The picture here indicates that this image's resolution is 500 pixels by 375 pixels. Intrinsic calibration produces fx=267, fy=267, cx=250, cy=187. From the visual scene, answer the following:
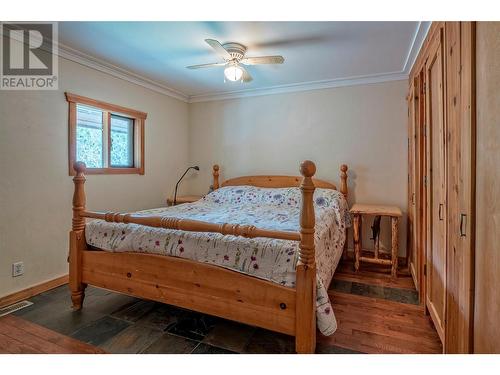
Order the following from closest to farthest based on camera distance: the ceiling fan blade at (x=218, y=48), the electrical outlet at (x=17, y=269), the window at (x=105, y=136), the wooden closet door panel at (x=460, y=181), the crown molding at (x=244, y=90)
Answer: the wooden closet door panel at (x=460, y=181), the ceiling fan blade at (x=218, y=48), the electrical outlet at (x=17, y=269), the crown molding at (x=244, y=90), the window at (x=105, y=136)

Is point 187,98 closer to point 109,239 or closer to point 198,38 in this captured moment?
point 198,38

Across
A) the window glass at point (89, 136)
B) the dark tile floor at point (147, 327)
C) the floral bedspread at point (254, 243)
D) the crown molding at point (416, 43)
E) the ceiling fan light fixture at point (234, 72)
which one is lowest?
the dark tile floor at point (147, 327)

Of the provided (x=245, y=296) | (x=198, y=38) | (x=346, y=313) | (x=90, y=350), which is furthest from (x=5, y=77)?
(x=346, y=313)

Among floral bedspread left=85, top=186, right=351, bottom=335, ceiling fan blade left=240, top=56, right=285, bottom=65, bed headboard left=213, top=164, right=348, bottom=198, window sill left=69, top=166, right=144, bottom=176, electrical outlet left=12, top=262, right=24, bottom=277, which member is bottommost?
electrical outlet left=12, top=262, right=24, bottom=277

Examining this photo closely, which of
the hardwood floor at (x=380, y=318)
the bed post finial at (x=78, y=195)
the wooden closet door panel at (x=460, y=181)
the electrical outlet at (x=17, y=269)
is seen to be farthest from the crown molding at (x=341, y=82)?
the electrical outlet at (x=17, y=269)

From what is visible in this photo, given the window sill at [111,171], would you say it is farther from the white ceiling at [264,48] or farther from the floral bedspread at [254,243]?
the white ceiling at [264,48]

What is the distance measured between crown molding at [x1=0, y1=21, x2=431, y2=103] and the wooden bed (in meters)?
1.41

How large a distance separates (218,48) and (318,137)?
1878mm

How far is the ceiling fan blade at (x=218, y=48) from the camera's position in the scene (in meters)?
2.03

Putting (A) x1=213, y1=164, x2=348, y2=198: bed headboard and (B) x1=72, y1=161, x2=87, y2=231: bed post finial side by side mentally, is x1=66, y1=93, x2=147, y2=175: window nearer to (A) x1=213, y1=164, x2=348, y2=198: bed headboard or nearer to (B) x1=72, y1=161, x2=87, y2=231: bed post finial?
(B) x1=72, y1=161, x2=87, y2=231: bed post finial

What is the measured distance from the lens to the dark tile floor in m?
1.67

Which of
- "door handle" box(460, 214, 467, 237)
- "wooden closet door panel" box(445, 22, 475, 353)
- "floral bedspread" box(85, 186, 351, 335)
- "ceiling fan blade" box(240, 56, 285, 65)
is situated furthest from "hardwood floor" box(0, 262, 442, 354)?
"ceiling fan blade" box(240, 56, 285, 65)

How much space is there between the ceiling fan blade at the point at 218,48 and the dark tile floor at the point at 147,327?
209cm

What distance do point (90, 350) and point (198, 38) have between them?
97.6 inches
